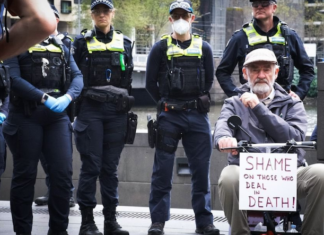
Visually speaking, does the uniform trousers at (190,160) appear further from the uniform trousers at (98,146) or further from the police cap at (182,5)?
the police cap at (182,5)

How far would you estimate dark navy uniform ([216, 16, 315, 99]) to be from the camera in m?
6.55

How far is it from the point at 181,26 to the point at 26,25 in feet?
15.5

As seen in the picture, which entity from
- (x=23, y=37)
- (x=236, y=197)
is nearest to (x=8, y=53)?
(x=23, y=37)

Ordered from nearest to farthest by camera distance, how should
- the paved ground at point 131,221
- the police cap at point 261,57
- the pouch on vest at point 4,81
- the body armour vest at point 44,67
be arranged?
the pouch on vest at point 4,81 → the police cap at point 261,57 → the body armour vest at point 44,67 → the paved ground at point 131,221

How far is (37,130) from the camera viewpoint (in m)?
5.94

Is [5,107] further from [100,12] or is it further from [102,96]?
[100,12]

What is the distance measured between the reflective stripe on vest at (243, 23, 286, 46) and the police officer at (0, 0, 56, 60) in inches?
183

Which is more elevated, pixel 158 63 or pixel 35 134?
pixel 158 63

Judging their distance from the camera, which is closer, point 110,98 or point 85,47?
point 110,98

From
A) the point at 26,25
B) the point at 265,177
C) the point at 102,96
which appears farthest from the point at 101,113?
the point at 26,25

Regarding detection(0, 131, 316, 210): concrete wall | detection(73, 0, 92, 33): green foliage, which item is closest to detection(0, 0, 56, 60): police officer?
detection(0, 131, 316, 210): concrete wall

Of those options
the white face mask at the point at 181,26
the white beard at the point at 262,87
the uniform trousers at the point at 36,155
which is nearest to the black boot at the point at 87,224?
the uniform trousers at the point at 36,155

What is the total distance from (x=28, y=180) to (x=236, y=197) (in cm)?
198

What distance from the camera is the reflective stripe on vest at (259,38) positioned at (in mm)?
6473
